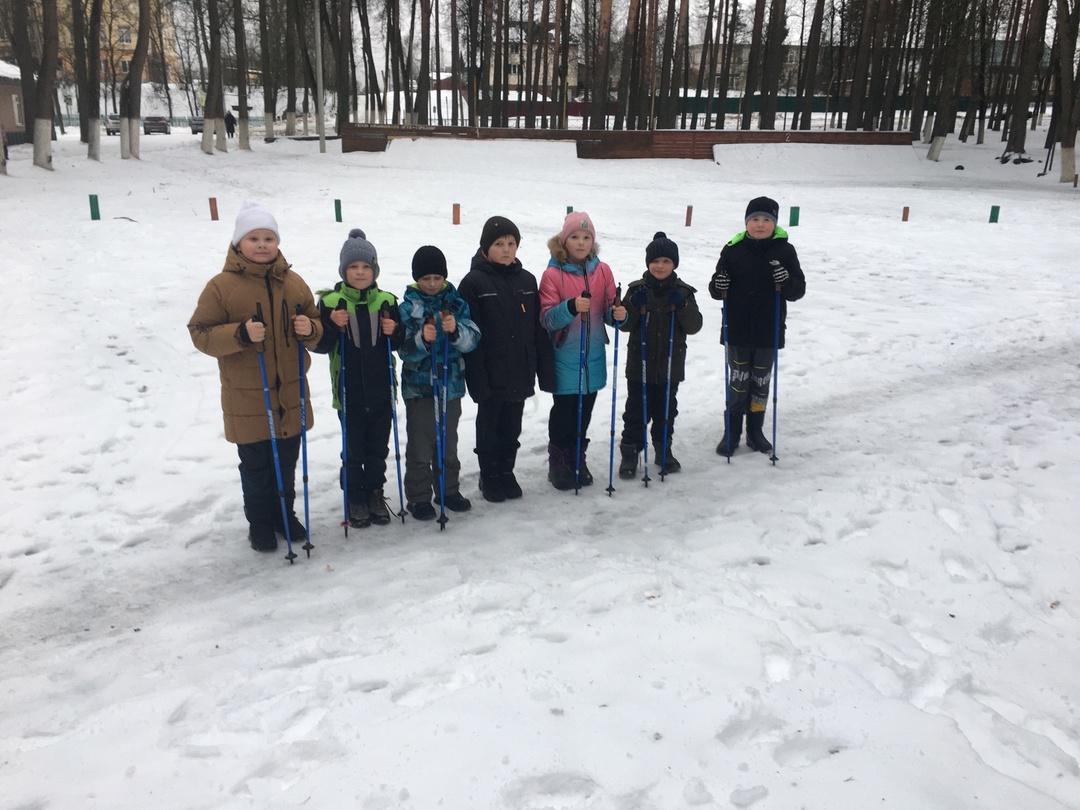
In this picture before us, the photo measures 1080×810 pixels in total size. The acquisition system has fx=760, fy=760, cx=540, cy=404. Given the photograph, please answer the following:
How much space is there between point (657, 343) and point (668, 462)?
0.90 metres

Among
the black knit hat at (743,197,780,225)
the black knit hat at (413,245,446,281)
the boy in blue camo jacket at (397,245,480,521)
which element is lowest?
the boy in blue camo jacket at (397,245,480,521)

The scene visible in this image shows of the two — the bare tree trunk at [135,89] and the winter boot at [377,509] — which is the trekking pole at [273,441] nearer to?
the winter boot at [377,509]

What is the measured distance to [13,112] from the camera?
126 ft

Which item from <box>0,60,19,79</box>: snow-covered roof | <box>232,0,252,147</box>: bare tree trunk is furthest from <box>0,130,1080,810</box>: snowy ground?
<box>0,60,19,79</box>: snow-covered roof

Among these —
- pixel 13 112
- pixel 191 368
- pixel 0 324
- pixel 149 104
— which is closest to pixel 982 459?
pixel 191 368

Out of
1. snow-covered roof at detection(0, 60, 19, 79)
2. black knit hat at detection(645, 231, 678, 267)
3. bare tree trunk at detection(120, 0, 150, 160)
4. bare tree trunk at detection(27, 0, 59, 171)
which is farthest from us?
snow-covered roof at detection(0, 60, 19, 79)

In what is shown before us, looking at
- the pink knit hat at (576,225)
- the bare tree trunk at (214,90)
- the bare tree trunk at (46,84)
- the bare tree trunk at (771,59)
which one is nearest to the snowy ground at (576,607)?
the pink knit hat at (576,225)

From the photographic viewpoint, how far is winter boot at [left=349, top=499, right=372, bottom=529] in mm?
4629

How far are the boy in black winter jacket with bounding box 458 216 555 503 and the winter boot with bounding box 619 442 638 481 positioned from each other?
91 cm

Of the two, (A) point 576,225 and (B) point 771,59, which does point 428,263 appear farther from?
(B) point 771,59

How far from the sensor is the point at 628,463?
543 centimetres

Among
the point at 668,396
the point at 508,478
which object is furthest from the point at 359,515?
the point at 668,396

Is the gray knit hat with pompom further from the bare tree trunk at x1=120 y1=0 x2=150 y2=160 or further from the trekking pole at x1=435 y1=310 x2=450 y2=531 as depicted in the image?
the bare tree trunk at x1=120 y1=0 x2=150 y2=160

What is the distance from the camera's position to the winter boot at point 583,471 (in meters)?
5.19
